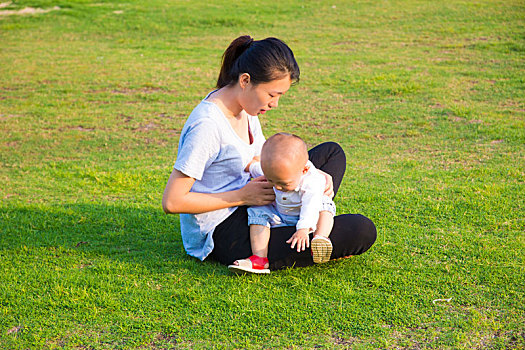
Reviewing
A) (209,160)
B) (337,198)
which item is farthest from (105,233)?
(337,198)

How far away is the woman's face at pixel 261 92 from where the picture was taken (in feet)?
12.2

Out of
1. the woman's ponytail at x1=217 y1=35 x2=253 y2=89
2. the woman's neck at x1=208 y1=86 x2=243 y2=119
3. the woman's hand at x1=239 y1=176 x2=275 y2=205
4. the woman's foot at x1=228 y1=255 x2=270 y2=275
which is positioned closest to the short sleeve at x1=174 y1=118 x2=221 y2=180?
the woman's neck at x1=208 y1=86 x2=243 y2=119

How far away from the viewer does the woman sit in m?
3.66

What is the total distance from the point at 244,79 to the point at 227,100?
25cm

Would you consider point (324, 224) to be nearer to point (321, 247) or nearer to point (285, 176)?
point (321, 247)

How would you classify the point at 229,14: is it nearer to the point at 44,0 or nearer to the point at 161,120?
the point at 44,0

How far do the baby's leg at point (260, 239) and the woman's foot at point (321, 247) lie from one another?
35cm

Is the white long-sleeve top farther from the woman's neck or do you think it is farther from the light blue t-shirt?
the woman's neck

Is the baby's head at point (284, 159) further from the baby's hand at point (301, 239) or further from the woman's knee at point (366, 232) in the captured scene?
the woman's knee at point (366, 232)

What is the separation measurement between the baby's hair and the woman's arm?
0.31m

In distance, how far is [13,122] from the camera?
8398 millimetres

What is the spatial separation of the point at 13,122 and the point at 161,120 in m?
2.19

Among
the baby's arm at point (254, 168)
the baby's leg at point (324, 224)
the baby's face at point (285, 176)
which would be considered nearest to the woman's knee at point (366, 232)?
the baby's leg at point (324, 224)

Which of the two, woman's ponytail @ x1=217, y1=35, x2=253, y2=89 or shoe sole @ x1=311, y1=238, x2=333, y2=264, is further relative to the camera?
woman's ponytail @ x1=217, y1=35, x2=253, y2=89
